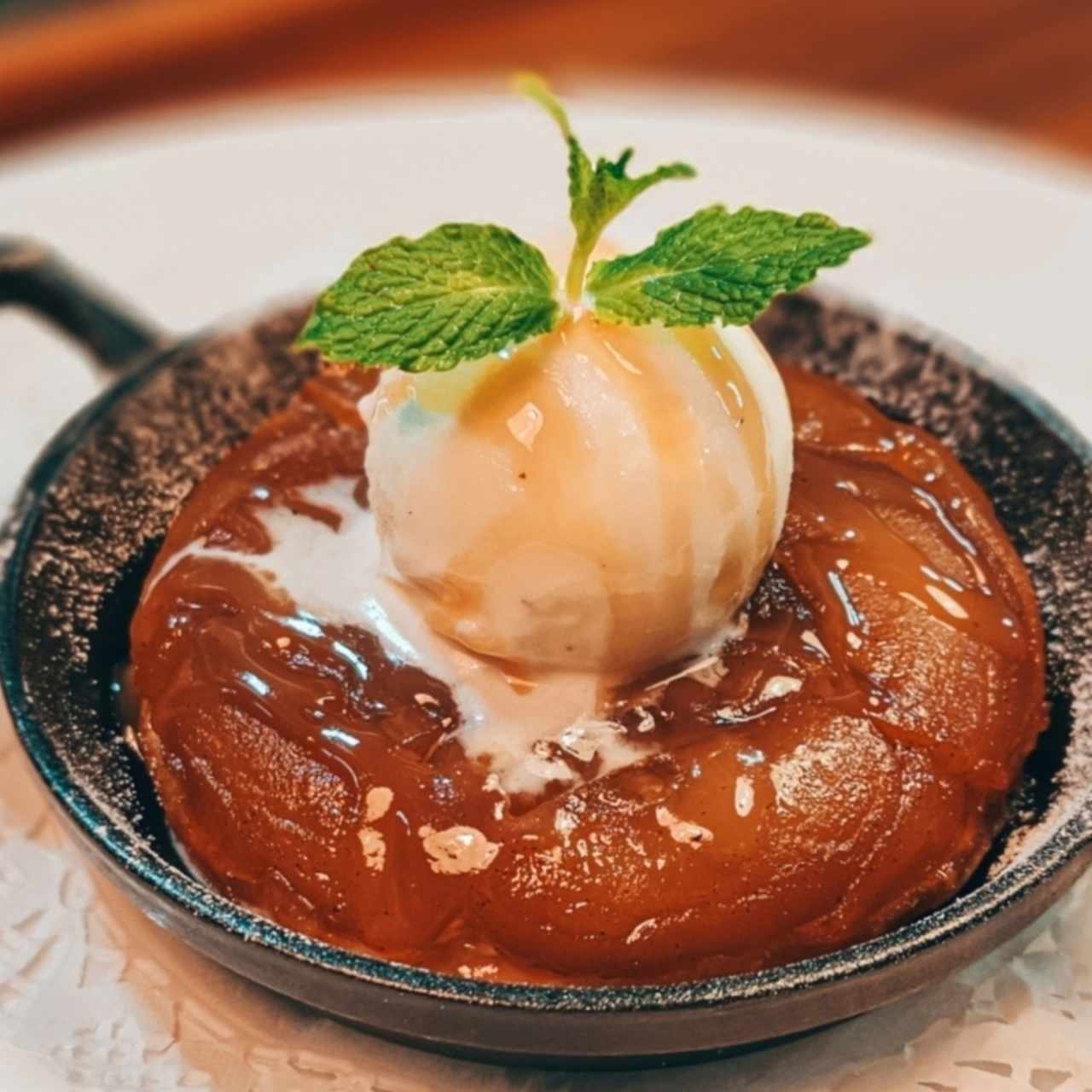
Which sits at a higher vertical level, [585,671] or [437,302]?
[437,302]

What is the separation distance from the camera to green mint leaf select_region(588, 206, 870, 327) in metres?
1.04

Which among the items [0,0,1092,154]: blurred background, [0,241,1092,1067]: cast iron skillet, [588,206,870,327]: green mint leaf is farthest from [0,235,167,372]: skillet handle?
[0,0,1092,154]: blurred background

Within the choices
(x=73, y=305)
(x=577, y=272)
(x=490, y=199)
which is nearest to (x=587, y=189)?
(x=577, y=272)

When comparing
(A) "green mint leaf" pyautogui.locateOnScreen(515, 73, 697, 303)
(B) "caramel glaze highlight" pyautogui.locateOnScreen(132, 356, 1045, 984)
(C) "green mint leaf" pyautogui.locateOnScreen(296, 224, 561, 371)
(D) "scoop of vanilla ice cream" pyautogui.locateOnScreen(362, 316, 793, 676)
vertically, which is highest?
(A) "green mint leaf" pyautogui.locateOnScreen(515, 73, 697, 303)

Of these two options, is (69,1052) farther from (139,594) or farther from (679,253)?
(679,253)

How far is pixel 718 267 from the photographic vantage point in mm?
1073

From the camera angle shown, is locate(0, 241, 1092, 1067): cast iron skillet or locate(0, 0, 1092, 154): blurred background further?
locate(0, 0, 1092, 154): blurred background

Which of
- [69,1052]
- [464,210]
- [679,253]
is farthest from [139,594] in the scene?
[464,210]

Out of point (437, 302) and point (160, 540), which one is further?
point (160, 540)

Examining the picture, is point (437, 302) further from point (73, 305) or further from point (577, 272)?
point (73, 305)

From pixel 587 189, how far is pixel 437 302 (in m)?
0.14

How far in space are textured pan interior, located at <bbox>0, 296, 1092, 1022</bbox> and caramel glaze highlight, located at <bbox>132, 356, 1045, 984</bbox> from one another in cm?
5

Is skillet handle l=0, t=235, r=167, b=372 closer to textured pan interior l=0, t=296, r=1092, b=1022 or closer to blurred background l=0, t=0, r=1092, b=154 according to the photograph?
textured pan interior l=0, t=296, r=1092, b=1022

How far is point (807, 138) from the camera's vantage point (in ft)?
7.76
